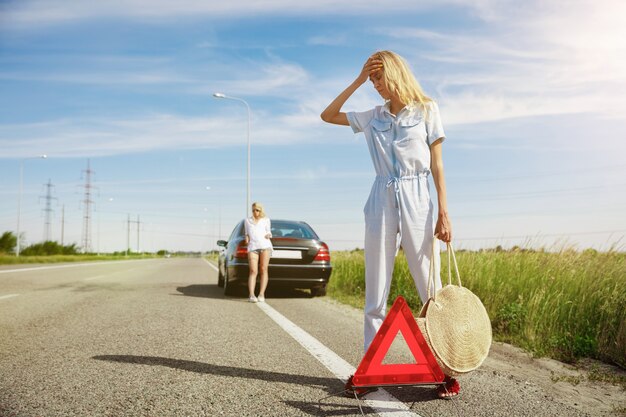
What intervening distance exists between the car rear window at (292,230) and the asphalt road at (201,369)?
2455mm

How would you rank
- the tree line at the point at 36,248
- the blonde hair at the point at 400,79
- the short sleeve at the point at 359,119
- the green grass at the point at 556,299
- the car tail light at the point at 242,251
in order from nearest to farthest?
the blonde hair at the point at 400,79 → the short sleeve at the point at 359,119 → the green grass at the point at 556,299 → the car tail light at the point at 242,251 → the tree line at the point at 36,248

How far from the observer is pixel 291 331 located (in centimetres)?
618

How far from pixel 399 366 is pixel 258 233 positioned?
6424 mm

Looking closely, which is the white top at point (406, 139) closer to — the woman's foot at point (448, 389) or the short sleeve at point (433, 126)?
the short sleeve at point (433, 126)

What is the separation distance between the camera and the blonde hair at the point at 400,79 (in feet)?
11.1

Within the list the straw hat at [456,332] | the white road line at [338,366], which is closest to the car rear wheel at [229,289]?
the white road line at [338,366]

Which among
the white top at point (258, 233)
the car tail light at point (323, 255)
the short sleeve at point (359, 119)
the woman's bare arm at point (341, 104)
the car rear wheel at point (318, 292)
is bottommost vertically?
the car rear wheel at point (318, 292)

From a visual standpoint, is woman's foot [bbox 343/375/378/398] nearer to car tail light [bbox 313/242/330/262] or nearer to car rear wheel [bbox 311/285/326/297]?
car tail light [bbox 313/242/330/262]

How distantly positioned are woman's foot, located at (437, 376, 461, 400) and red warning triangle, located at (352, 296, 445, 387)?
0.17 m

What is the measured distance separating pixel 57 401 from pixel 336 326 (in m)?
3.74

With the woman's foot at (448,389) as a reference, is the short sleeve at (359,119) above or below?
above

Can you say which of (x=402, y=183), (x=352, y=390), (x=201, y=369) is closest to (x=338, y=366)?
(x=352, y=390)

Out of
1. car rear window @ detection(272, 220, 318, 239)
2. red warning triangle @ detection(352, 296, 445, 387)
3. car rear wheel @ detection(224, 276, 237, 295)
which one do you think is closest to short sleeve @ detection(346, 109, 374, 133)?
red warning triangle @ detection(352, 296, 445, 387)

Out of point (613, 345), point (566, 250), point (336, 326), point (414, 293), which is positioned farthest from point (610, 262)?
point (336, 326)
